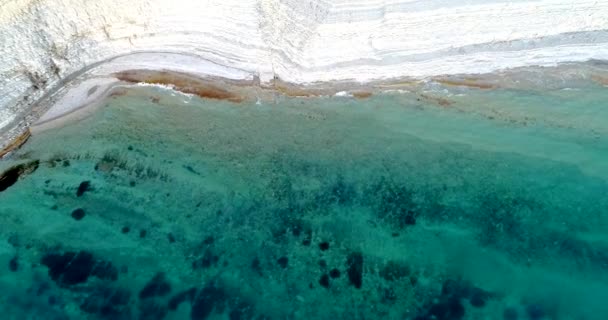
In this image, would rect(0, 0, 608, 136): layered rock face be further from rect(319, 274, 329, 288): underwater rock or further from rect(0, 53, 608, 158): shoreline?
rect(319, 274, 329, 288): underwater rock

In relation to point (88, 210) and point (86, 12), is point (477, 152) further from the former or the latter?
point (86, 12)

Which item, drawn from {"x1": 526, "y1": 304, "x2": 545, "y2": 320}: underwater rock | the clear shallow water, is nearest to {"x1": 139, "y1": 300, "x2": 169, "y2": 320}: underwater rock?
the clear shallow water

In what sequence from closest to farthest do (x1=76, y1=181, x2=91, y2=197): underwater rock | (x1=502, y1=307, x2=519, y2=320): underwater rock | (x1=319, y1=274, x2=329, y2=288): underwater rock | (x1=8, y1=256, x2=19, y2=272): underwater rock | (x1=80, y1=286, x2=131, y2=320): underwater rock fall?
(x1=80, y1=286, x2=131, y2=320): underwater rock, (x1=502, y1=307, x2=519, y2=320): underwater rock, (x1=319, y1=274, x2=329, y2=288): underwater rock, (x1=8, y1=256, x2=19, y2=272): underwater rock, (x1=76, y1=181, x2=91, y2=197): underwater rock

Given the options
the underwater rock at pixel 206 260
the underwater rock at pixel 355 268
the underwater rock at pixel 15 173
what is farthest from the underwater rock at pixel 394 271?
the underwater rock at pixel 15 173

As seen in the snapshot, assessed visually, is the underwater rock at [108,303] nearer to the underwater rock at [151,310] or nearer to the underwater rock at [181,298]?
the underwater rock at [151,310]

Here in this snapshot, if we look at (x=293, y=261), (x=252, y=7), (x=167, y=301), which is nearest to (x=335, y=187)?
(x=293, y=261)

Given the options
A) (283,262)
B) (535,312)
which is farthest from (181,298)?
(535,312)
